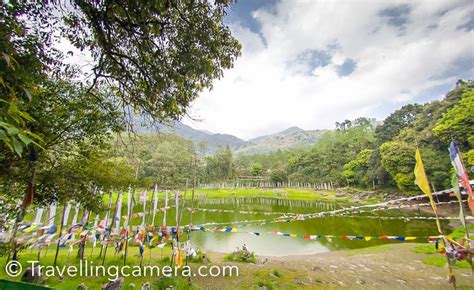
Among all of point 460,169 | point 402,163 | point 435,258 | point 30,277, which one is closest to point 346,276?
point 460,169

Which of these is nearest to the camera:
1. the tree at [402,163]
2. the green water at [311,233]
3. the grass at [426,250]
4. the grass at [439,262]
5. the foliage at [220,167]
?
the grass at [439,262]

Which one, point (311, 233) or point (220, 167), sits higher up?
point (220, 167)

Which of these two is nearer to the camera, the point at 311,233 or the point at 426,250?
the point at 426,250

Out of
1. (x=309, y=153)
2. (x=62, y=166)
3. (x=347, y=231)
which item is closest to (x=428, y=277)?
(x=347, y=231)

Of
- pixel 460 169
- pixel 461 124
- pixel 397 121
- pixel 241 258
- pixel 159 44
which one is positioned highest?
pixel 397 121

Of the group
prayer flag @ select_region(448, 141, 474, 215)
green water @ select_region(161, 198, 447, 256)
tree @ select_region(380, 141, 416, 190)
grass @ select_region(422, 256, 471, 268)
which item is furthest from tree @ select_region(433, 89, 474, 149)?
prayer flag @ select_region(448, 141, 474, 215)

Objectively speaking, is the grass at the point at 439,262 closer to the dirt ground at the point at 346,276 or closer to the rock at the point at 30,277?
the dirt ground at the point at 346,276

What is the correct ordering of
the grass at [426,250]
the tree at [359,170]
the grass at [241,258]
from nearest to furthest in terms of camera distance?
the grass at [241,258]
the grass at [426,250]
the tree at [359,170]

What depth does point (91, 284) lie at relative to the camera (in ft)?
19.2

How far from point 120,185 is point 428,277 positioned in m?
10.7

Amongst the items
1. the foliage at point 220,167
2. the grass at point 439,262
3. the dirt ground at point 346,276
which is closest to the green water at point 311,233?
the dirt ground at point 346,276

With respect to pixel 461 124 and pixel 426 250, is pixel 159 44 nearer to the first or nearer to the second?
pixel 426 250

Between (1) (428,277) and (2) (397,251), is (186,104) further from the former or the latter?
(2) (397,251)

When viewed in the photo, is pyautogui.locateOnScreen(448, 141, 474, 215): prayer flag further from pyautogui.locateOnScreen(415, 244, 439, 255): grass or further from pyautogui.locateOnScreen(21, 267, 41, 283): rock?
pyautogui.locateOnScreen(21, 267, 41, 283): rock
